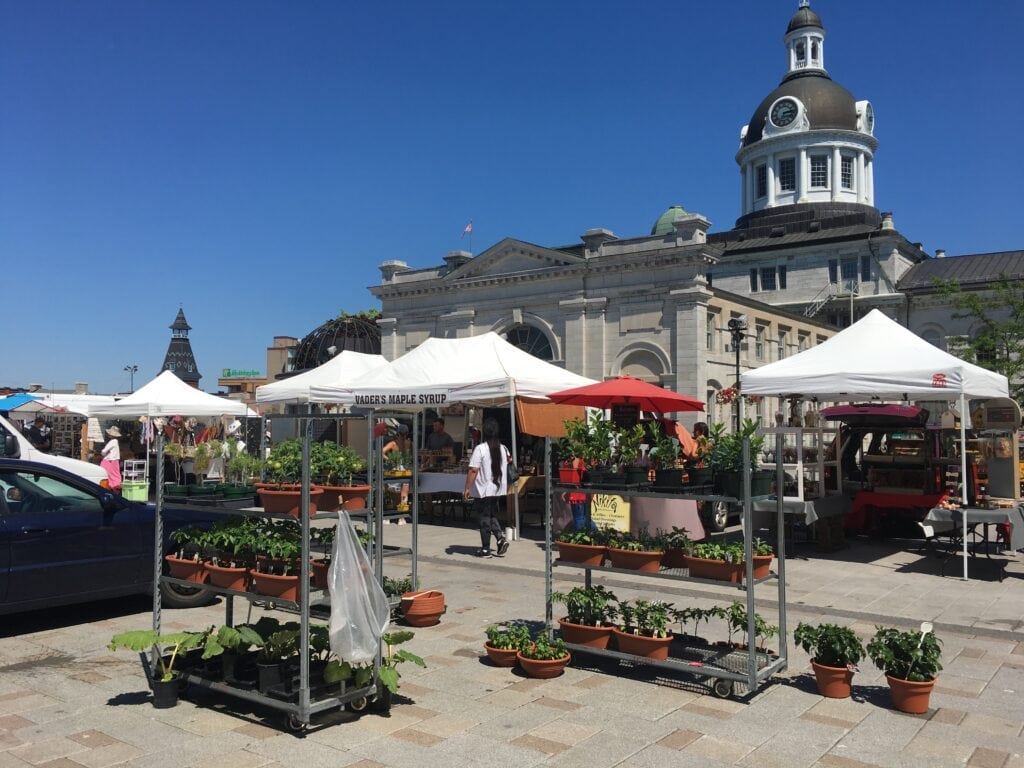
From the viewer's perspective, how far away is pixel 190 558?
6355 mm

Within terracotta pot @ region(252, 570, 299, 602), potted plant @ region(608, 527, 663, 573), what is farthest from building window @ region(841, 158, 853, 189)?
terracotta pot @ region(252, 570, 299, 602)

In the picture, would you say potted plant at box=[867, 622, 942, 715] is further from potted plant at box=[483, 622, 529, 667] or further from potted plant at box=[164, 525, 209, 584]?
potted plant at box=[164, 525, 209, 584]

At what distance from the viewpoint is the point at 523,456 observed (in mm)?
18828

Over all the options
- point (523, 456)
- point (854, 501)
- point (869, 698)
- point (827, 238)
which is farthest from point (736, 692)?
point (827, 238)

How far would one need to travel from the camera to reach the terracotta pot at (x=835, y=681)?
591 cm

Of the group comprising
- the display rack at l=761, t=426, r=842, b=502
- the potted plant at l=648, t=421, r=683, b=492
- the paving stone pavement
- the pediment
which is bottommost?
the paving stone pavement

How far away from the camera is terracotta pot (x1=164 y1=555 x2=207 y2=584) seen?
6.23 meters

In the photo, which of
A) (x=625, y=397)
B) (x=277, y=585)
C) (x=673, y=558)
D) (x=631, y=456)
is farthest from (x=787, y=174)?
(x=277, y=585)

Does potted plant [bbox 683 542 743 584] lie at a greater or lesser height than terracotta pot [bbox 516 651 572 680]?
greater

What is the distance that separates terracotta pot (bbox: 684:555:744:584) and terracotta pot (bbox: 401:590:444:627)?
281cm

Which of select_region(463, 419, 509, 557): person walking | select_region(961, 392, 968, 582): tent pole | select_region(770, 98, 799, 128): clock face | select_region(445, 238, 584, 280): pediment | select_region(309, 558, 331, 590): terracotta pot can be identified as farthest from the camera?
select_region(770, 98, 799, 128): clock face

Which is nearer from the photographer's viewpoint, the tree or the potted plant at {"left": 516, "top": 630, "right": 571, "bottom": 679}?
the potted plant at {"left": 516, "top": 630, "right": 571, "bottom": 679}

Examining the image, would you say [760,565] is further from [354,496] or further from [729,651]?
[354,496]

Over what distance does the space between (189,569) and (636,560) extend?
11.4 ft
